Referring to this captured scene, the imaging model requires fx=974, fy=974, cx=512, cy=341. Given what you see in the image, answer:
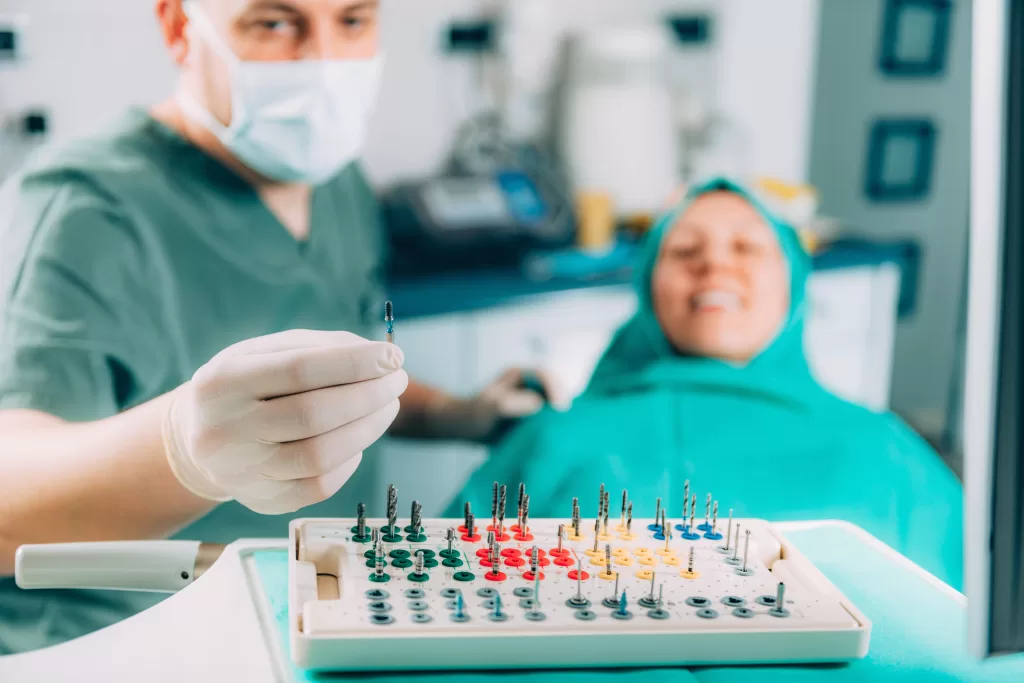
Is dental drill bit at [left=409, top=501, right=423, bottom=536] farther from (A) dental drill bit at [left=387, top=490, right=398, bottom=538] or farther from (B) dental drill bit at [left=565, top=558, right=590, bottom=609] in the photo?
(B) dental drill bit at [left=565, top=558, right=590, bottom=609]

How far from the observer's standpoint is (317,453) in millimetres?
611

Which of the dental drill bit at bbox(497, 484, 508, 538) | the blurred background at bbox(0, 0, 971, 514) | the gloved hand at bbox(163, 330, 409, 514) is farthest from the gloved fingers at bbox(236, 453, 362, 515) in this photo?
the blurred background at bbox(0, 0, 971, 514)

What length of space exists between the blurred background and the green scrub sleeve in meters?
0.58

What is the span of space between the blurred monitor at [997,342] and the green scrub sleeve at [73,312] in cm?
65

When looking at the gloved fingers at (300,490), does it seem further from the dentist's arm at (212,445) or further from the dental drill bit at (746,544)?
the dental drill bit at (746,544)

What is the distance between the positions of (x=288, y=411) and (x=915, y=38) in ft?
8.16

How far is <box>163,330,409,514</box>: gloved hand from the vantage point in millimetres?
579

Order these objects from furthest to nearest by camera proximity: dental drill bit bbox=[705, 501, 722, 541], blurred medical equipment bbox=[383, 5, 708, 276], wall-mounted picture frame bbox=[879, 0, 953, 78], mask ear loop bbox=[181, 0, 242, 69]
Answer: wall-mounted picture frame bbox=[879, 0, 953, 78] < blurred medical equipment bbox=[383, 5, 708, 276] < mask ear loop bbox=[181, 0, 242, 69] < dental drill bit bbox=[705, 501, 722, 541]

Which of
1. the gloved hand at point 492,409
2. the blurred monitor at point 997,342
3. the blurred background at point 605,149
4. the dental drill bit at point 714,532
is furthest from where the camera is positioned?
the blurred background at point 605,149

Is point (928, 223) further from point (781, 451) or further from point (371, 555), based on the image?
point (371, 555)

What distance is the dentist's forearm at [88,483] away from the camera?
0.69 meters

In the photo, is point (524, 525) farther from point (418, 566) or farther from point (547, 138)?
point (547, 138)

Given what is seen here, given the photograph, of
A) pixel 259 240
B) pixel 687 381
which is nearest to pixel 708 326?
pixel 687 381

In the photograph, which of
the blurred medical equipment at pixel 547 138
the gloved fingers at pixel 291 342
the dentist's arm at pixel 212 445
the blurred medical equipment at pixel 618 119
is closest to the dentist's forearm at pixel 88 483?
the dentist's arm at pixel 212 445
